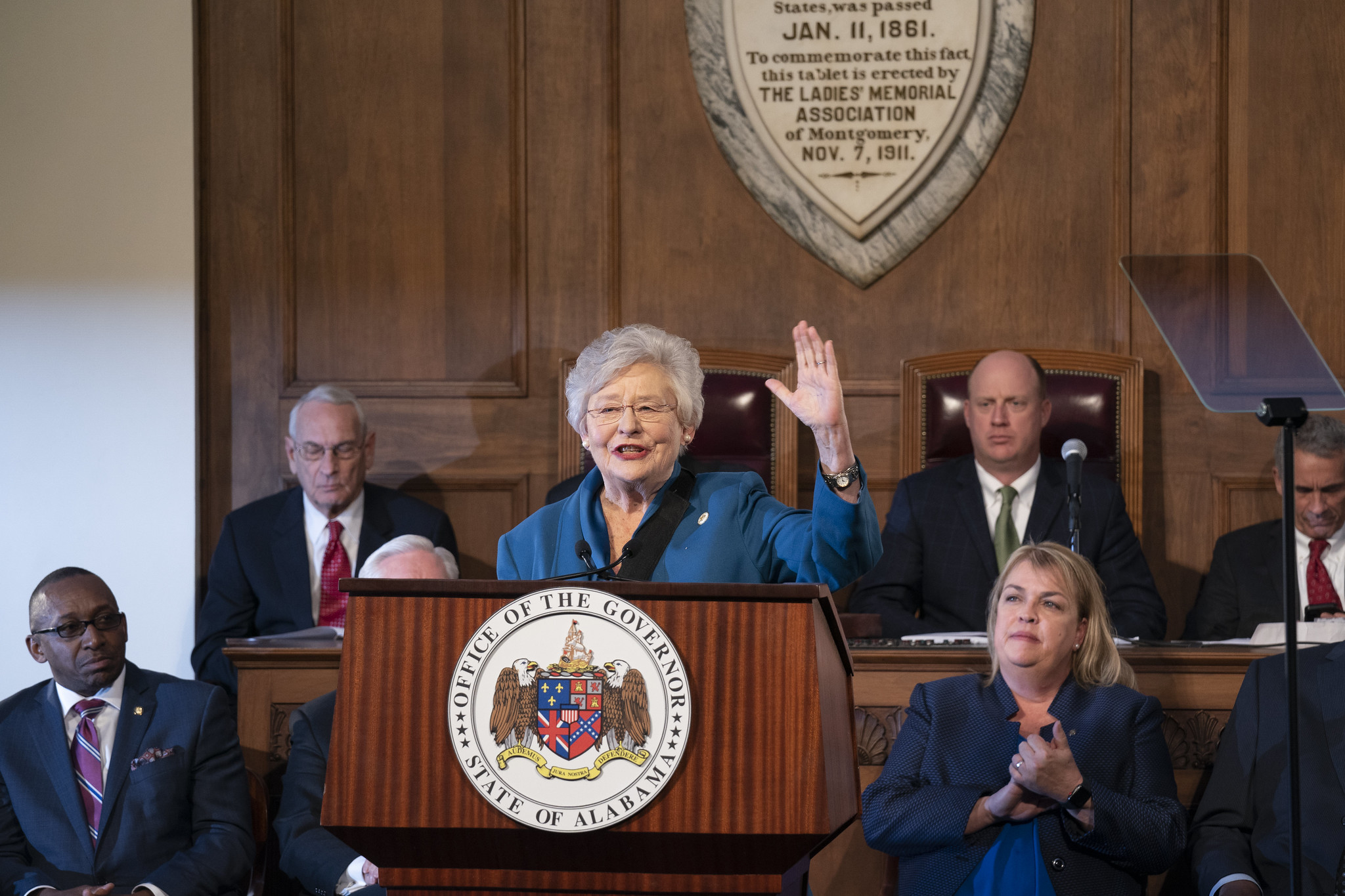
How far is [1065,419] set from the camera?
459 centimetres

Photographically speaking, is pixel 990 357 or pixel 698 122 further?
pixel 698 122

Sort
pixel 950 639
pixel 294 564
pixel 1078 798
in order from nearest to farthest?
pixel 1078 798 → pixel 950 639 → pixel 294 564

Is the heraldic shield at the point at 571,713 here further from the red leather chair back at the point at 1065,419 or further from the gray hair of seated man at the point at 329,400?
the red leather chair back at the point at 1065,419

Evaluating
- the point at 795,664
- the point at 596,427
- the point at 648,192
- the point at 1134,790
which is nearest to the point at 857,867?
the point at 1134,790

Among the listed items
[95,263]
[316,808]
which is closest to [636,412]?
[316,808]

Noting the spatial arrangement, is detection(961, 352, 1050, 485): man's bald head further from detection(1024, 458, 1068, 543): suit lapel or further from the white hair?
the white hair

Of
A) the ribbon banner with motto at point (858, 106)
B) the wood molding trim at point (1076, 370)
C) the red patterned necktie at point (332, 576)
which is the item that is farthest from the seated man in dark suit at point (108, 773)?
the ribbon banner with motto at point (858, 106)

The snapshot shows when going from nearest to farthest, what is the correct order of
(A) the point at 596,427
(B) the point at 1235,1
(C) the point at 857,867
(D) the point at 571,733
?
(D) the point at 571,733
(A) the point at 596,427
(C) the point at 857,867
(B) the point at 1235,1

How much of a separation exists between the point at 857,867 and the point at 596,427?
1.52 metres

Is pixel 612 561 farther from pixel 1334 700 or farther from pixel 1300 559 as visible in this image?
pixel 1300 559

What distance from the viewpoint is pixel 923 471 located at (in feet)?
14.5

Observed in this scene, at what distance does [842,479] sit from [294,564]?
2890 millimetres

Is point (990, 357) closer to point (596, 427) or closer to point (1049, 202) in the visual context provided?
point (1049, 202)

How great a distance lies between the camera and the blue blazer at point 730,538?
71.8 inches
